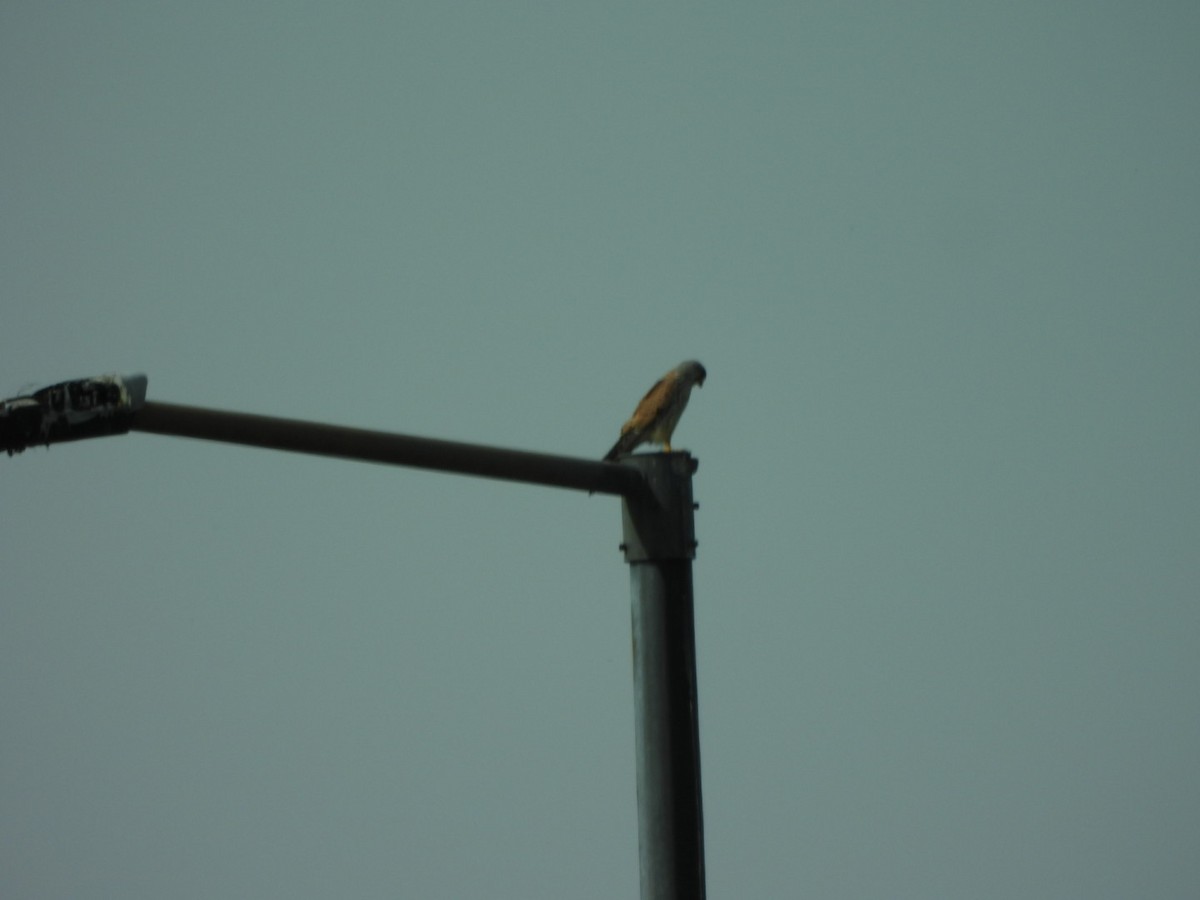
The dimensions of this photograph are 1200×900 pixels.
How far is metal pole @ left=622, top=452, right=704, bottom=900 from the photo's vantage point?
139 inches

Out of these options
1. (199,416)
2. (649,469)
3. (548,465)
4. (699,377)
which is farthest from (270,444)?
(699,377)

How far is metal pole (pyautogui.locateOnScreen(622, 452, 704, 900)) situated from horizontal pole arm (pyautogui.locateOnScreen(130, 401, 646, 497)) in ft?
0.31

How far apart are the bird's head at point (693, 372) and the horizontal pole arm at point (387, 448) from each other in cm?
468

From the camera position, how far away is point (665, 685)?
11.8ft

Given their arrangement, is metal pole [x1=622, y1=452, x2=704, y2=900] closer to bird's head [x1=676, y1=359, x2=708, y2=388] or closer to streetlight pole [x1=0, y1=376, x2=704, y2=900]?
streetlight pole [x1=0, y1=376, x2=704, y2=900]

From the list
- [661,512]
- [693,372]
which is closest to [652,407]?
[693,372]

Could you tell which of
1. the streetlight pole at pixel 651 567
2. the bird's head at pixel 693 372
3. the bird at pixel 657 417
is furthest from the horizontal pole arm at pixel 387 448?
the bird's head at pixel 693 372

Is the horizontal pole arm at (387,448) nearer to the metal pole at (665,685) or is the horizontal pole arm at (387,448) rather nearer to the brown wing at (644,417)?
the metal pole at (665,685)

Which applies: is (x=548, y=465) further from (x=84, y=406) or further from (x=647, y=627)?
(x=84, y=406)

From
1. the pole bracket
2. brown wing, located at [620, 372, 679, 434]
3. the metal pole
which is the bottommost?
the metal pole

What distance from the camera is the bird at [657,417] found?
23.3 ft

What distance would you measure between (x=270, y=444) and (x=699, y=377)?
6.01m

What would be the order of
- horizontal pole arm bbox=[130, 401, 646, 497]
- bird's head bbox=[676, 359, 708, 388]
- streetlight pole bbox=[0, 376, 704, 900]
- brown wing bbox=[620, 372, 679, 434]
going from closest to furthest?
horizontal pole arm bbox=[130, 401, 646, 497] → streetlight pole bbox=[0, 376, 704, 900] → brown wing bbox=[620, 372, 679, 434] → bird's head bbox=[676, 359, 708, 388]

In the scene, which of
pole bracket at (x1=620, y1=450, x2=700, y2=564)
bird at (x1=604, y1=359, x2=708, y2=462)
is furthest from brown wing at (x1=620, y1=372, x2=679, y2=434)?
pole bracket at (x1=620, y1=450, x2=700, y2=564)
